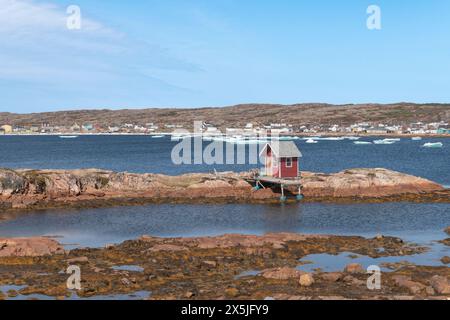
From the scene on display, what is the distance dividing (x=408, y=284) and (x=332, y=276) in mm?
3418

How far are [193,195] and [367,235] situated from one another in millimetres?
24555

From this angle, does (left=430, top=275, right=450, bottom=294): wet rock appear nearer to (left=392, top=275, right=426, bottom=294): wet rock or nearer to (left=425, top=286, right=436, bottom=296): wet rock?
(left=425, top=286, right=436, bottom=296): wet rock

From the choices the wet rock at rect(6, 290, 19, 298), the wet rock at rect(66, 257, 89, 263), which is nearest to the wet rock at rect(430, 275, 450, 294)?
the wet rock at rect(66, 257, 89, 263)

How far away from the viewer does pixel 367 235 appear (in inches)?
1501

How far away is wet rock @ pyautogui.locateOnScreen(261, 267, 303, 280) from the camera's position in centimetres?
2598

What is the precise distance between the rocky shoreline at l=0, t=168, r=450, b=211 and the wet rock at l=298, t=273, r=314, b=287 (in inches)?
1192

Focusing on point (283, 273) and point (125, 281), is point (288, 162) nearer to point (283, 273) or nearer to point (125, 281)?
point (283, 273)

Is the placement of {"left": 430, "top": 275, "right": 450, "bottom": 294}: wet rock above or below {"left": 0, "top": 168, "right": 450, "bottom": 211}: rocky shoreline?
below

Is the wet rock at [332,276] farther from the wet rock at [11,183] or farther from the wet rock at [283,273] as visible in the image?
the wet rock at [11,183]

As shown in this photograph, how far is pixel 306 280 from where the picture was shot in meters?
Result: 24.6

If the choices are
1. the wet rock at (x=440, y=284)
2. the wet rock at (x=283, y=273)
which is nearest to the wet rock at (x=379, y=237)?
the wet rock at (x=440, y=284)

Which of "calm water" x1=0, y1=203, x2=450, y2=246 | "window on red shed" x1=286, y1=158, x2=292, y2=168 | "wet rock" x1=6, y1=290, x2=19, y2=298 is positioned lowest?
"calm water" x1=0, y1=203, x2=450, y2=246

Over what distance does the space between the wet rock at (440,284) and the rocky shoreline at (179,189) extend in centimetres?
3022

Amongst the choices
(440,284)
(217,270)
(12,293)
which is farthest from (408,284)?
(12,293)
